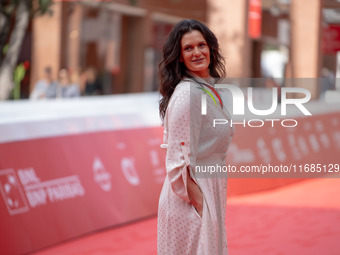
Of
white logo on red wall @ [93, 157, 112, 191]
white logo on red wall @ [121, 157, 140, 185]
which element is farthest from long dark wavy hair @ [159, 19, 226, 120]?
white logo on red wall @ [121, 157, 140, 185]

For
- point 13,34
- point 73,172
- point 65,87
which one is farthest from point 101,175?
point 65,87

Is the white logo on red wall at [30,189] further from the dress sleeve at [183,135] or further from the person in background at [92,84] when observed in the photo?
the person in background at [92,84]

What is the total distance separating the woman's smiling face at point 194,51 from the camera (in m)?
3.13

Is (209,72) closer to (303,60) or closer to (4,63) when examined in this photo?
(4,63)

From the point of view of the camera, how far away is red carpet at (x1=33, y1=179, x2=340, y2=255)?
600 cm

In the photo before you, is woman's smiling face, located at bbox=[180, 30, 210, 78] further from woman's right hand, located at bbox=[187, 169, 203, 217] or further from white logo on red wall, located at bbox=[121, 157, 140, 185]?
white logo on red wall, located at bbox=[121, 157, 140, 185]

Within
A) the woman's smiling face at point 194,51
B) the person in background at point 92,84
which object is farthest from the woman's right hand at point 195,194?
the person in background at point 92,84

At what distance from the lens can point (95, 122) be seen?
726 centimetres

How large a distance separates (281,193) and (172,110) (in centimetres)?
668

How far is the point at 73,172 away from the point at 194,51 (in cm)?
377

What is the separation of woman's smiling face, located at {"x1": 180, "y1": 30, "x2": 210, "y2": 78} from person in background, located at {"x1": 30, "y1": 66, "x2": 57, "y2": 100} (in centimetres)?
1496

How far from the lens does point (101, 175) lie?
6992 millimetres

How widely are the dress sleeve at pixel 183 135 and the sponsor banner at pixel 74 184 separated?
3.03 m

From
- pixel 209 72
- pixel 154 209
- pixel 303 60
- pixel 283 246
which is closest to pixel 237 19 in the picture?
pixel 303 60
